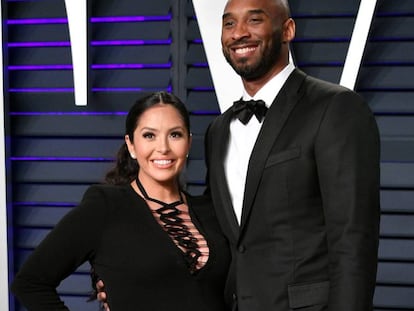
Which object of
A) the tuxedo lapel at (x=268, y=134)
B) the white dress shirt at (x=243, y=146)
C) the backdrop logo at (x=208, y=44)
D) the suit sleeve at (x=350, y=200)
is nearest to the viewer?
the suit sleeve at (x=350, y=200)

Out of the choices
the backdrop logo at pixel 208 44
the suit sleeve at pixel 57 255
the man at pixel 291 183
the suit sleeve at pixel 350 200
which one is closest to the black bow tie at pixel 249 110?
the man at pixel 291 183

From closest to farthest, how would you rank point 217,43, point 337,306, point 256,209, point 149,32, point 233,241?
point 337,306 < point 256,209 < point 233,241 < point 217,43 < point 149,32

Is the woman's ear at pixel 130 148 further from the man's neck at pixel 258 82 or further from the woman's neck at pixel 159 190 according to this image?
the man's neck at pixel 258 82

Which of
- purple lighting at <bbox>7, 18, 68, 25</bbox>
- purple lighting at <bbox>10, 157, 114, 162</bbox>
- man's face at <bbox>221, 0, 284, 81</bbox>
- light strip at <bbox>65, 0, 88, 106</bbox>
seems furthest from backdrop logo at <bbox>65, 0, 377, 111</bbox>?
man's face at <bbox>221, 0, 284, 81</bbox>

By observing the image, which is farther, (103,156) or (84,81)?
(103,156)

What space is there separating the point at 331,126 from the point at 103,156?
76.3 inches

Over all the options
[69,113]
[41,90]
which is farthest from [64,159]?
[41,90]

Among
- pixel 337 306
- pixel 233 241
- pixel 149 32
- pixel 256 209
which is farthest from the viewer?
pixel 149 32

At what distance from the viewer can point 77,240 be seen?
6.16ft

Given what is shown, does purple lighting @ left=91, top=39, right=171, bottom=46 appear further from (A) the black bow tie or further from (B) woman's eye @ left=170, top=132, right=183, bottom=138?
(A) the black bow tie

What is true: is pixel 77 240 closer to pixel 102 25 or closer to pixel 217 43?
pixel 217 43

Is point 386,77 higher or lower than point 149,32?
lower

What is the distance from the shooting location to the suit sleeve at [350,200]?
1566mm

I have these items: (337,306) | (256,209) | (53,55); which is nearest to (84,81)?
(53,55)
